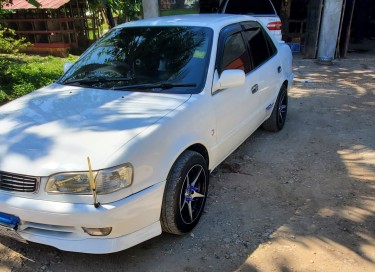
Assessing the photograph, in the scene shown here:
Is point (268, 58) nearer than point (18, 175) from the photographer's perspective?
No

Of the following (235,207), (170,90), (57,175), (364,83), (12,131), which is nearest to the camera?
(57,175)

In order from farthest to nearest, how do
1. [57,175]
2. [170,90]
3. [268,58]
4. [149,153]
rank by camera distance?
1. [268,58]
2. [170,90]
3. [149,153]
4. [57,175]

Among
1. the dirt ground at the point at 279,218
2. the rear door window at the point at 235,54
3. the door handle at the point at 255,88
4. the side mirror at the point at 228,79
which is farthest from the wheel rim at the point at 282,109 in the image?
the side mirror at the point at 228,79

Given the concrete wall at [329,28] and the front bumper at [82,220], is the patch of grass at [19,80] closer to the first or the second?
the front bumper at [82,220]

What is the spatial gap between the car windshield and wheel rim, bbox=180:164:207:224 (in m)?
0.71

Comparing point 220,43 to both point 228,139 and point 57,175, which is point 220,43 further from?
point 57,175

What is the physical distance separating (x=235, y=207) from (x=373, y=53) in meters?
10.6

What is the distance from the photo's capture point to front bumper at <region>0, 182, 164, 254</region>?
2301 millimetres

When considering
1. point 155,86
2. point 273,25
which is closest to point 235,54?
point 155,86

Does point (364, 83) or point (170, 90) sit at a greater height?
point (170, 90)

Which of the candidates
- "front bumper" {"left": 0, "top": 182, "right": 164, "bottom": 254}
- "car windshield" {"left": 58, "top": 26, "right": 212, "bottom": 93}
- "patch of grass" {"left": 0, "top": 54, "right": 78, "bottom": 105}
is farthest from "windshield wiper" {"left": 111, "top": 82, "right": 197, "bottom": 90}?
"patch of grass" {"left": 0, "top": 54, "right": 78, "bottom": 105}

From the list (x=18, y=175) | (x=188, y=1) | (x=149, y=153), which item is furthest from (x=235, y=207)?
(x=188, y=1)

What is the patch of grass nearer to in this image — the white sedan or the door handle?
the white sedan

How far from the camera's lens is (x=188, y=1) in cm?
1195
